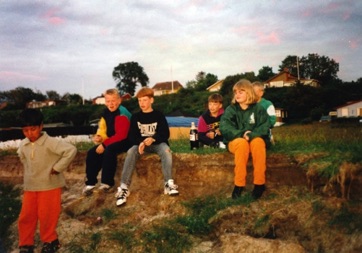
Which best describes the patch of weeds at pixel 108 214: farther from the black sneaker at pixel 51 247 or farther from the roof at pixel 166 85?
the roof at pixel 166 85

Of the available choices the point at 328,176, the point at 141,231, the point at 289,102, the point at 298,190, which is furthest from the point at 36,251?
the point at 289,102

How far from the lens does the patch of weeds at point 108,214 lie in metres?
4.85

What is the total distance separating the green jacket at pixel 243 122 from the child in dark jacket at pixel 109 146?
1.83 metres

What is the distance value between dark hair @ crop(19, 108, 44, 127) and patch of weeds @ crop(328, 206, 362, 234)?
12.2 ft

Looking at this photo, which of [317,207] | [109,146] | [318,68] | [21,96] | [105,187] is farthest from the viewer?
[21,96]

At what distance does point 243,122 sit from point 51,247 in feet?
10.1

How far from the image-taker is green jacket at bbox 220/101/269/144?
466cm

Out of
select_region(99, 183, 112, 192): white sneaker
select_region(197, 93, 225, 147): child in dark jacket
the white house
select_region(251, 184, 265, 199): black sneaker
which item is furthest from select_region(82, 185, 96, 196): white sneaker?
the white house

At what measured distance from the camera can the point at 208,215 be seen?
4543mm

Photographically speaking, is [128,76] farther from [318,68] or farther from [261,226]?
[261,226]

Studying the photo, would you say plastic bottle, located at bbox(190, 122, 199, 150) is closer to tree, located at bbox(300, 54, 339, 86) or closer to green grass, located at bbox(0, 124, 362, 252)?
green grass, located at bbox(0, 124, 362, 252)

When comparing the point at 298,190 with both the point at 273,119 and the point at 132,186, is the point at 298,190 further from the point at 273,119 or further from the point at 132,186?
the point at 132,186

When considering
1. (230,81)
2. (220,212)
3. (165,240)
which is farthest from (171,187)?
(230,81)

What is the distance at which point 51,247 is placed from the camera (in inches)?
159
